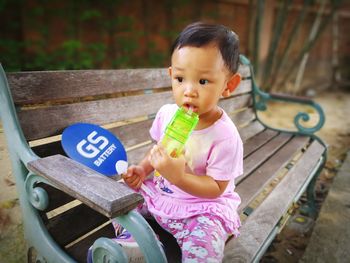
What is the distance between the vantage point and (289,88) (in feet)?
26.5

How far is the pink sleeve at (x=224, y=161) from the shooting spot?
124cm

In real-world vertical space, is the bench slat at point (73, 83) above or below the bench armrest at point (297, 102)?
above

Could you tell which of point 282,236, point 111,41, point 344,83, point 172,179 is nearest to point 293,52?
point 344,83

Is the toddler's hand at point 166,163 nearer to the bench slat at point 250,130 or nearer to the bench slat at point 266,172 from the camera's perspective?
the bench slat at point 266,172

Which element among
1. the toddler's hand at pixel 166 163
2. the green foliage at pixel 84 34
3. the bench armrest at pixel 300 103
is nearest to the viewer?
the toddler's hand at pixel 166 163

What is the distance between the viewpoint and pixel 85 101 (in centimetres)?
156

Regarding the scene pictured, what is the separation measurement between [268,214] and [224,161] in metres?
0.64

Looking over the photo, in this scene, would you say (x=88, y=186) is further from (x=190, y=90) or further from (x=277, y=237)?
(x=277, y=237)

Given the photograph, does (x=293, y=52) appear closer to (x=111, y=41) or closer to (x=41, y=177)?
(x=111, y=41)

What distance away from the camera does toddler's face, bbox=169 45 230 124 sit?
45.2 inches

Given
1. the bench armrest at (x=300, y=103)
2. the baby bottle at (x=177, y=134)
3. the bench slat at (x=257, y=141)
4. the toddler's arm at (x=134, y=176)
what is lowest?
the bench slat at (x=257, y=141)

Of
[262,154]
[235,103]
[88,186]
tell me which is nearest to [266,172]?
[262,154]

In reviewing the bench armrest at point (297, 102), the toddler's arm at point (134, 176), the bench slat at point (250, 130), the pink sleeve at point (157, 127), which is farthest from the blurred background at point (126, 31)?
the toddler's arm at point (134, 176)

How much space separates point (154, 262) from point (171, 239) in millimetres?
415
